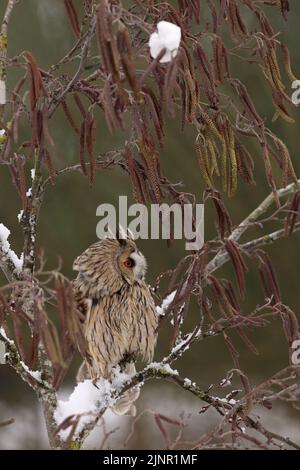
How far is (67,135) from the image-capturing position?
4.84 metres

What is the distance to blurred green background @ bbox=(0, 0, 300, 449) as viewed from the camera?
15.6ft

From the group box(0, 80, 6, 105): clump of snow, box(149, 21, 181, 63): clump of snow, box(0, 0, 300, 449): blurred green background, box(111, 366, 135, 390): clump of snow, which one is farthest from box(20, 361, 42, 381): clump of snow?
box(0, 0, 300, 449): blurred green background

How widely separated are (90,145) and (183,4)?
43cm

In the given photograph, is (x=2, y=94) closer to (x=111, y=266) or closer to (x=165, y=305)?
(x=111, y=266)

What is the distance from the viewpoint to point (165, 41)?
1.35 meters

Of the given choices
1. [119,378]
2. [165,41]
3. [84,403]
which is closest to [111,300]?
[119,378]

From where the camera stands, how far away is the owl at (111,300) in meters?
2.12

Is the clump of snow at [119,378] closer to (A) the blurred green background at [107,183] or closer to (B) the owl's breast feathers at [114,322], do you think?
(B) the owl's breast feathers at [114,322]

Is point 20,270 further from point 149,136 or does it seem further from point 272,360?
point 272,360

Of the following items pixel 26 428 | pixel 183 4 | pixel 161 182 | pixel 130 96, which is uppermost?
pixel 183 4

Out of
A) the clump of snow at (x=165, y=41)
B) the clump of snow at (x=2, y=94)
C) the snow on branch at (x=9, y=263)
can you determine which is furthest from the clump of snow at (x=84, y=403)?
the clump of snow at (x=165, y=41)

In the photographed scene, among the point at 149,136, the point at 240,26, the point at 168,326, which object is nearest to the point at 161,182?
the point at 149,136

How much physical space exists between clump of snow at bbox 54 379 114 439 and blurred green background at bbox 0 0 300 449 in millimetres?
2775

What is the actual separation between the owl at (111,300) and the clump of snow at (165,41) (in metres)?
0.82
